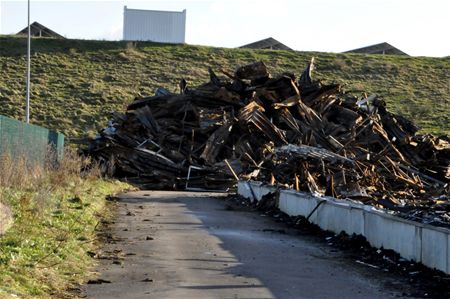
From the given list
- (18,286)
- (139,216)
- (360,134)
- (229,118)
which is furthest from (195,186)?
(18,286)

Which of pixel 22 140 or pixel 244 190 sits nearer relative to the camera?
pixel 22 140

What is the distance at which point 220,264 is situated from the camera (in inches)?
412

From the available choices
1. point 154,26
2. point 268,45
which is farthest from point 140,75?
point 268,45

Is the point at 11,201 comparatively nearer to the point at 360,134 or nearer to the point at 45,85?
Answer: the point at 360,134

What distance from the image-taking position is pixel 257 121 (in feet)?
103

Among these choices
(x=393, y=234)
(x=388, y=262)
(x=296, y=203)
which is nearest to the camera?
(x=388, y=262)

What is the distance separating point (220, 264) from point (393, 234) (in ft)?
9.81

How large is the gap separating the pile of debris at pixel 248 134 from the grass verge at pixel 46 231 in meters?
9.14

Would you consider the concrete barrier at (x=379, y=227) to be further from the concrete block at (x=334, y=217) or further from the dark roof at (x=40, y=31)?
the dark roof at (x=40, y=31)

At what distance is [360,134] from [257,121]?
482 centimetres

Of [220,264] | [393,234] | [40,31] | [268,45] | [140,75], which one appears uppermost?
[40,31]

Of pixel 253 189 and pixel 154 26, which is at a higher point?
pixel 154 26

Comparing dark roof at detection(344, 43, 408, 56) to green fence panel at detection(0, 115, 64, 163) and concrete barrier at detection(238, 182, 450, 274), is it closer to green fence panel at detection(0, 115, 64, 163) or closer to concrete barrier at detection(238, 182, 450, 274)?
green fence panel at detection(0, 115, 64, 163)

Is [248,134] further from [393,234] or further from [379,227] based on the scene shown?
[393,234]
